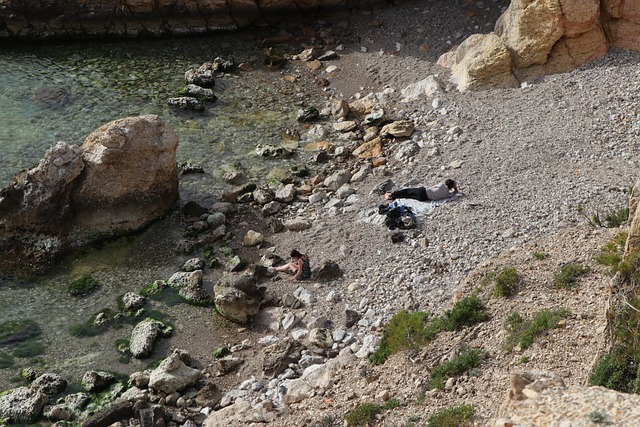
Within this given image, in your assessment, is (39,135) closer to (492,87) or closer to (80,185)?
(80,185)

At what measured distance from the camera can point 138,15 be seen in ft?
122

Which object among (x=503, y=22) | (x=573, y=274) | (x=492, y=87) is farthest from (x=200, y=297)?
(x=503, y=22)

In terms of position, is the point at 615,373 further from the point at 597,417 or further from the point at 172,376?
the point at 172,376

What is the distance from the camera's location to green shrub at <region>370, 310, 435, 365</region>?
18.2 m

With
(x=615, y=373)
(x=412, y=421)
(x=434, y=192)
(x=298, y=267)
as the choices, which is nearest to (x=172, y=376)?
(x=298, y=267)

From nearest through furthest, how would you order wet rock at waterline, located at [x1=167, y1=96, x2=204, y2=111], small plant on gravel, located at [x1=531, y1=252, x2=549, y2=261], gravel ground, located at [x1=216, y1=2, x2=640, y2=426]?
gravel ground, located at [x1=216, y1=2, x2=640, y2=426]
small plant on gravel, located at [x1=531, y1=252, x2=549, y2=261]
wet rock at waterline, located at [x1=167, y1=96, x2=204, y2=111]

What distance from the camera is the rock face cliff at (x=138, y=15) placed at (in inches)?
1453

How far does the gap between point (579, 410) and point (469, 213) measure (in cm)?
1198

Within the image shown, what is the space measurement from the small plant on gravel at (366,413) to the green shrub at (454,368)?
2.74 ft

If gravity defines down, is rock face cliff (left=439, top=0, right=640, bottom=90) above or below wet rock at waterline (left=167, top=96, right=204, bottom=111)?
above

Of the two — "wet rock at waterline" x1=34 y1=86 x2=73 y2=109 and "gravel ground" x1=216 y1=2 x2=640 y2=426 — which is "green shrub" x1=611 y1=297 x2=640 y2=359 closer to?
"gravel ground" x1=216 y1=2 x2=640 y2=426

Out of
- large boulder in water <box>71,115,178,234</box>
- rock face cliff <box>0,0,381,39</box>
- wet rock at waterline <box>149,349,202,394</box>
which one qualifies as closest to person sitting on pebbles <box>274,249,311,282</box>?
wet rock at waterline <box>149,349,202,394</box>

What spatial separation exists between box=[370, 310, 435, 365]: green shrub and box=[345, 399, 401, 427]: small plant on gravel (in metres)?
1.89

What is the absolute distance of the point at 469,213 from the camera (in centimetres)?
2305
